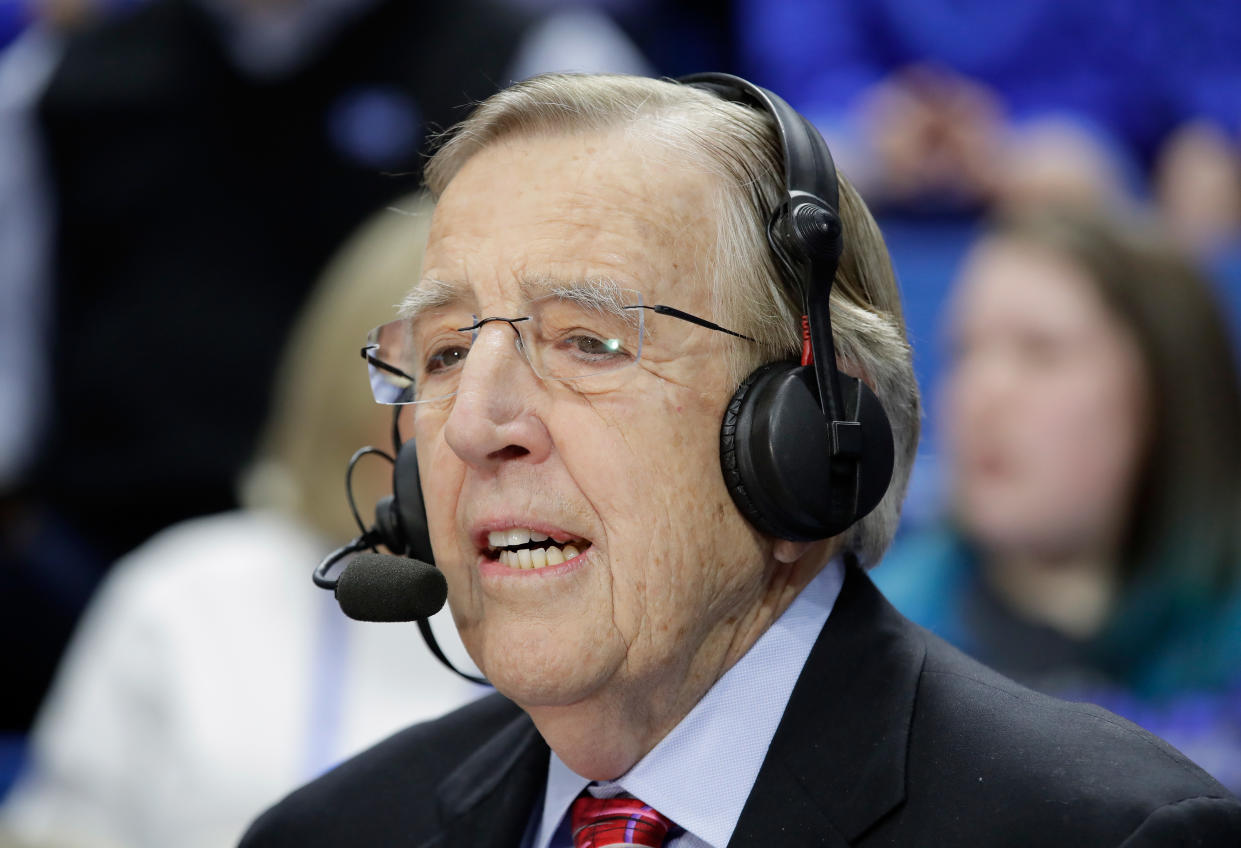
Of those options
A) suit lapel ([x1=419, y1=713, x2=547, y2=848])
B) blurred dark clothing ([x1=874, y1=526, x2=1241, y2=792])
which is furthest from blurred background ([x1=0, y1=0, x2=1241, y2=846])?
suit lapel ([x1=419, y1=713, x2=547, y2=848])

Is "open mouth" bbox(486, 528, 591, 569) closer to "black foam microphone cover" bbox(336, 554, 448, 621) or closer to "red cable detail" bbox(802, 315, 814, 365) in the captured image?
"black foam microphone cover" bbox(336, 554, 448, 621)

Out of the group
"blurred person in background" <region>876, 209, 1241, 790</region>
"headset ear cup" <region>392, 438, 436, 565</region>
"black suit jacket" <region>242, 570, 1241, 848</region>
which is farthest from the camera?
"blurred person in background" <region>876, 209, 1241, 790</region>

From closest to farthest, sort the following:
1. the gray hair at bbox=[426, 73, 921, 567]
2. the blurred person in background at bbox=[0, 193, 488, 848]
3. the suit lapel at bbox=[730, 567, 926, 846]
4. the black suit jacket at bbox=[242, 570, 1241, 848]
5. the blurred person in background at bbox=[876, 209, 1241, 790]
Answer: the black suit jacket at bbox=[242, 570, 1241, 848] < the suit lapel at bbox=[730, 567, 926, 846] < the gray hair at bbox=[426, 73, 921, 567] < the blurred person in background at bbox=[0, 193, 488, 848] < the blurred person in background at bbox=[876, 209, 1241, 790]

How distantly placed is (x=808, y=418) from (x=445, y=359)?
15.5 inches

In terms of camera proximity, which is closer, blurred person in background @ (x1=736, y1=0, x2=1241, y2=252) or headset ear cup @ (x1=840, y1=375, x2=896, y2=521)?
headset ear cup @ (x1=840, y1=375, x2=896, y2=521)

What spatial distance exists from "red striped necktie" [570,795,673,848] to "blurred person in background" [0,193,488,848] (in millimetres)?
1326

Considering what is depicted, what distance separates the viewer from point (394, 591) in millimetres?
1463

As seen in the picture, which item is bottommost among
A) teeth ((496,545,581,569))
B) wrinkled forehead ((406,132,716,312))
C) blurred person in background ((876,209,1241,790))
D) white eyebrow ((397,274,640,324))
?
blurred person in background ((876,209,1241,790))

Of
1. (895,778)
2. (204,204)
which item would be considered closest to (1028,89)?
(204,204)

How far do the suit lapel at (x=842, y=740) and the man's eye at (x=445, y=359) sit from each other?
45 centimetres

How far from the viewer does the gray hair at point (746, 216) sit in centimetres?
149

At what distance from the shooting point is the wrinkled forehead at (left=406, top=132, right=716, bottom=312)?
57.4 inches

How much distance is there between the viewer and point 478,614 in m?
1.50

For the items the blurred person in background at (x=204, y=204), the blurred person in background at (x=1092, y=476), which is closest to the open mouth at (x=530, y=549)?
the blurred person in background at (x=1092, y=476)
